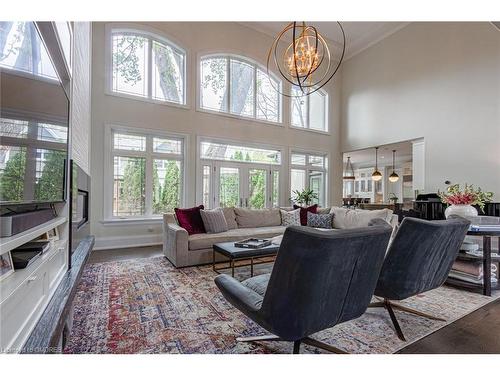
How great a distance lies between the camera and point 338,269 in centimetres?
140

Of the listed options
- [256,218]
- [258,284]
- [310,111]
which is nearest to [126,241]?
[256,218]

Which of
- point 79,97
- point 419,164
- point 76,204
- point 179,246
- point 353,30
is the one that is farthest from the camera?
point 353,30

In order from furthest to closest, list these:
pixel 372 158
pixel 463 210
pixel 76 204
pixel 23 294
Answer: pixel 372 158
pixel 463 210
pixel 76 204
pixel 23 294

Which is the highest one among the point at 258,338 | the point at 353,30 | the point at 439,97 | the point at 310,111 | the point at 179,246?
the point at 353,30

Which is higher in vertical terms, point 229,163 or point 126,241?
point 229,163

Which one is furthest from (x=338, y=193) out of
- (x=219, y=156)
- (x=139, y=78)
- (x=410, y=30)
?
(x=139, y=78)

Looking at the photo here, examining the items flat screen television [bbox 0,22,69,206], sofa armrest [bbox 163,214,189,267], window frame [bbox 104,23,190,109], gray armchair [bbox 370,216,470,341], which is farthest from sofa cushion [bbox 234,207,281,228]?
flat screen television [bbox 0,22,69,206]

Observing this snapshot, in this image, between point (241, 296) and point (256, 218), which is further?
point (256, 218)

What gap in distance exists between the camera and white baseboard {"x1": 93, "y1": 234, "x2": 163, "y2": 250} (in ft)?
16.7

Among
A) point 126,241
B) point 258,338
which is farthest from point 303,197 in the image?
point 258,338

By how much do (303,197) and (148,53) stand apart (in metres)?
5.27

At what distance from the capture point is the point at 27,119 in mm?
1261

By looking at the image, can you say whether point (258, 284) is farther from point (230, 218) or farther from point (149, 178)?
point (149, 178)

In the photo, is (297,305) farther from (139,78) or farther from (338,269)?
(139,78)
